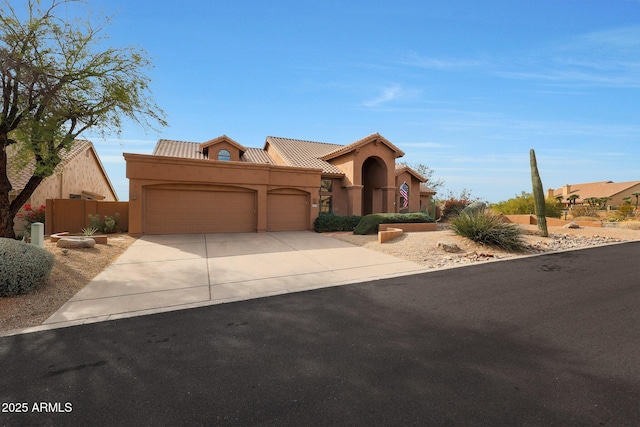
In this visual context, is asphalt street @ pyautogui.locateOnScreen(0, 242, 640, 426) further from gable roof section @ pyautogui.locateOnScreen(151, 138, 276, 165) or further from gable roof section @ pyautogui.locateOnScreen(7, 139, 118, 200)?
gable roof section @ pyautogui.locateOnScreen(151, 138, 276, 165)

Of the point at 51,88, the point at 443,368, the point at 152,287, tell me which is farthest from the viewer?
the point at 51,88

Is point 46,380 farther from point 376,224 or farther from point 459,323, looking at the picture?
point 376,224

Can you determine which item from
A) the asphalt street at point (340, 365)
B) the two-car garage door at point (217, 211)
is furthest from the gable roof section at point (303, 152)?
the asphalt street at point (340, 365)

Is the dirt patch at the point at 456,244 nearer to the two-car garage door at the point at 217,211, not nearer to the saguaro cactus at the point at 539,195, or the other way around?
the saguaro cactus at the point at 539,195

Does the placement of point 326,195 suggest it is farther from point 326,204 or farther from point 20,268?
point 20,268

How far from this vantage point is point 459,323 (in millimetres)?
4734

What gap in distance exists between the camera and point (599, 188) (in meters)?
51.2

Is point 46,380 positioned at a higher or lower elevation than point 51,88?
lower

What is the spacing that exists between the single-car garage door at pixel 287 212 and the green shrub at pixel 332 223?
98 centimetres

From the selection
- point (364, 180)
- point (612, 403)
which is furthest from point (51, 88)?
point (364, 180)

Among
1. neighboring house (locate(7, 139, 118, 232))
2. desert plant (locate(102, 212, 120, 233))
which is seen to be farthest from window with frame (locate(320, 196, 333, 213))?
neighboring house (locate(7, 139, 118, 232))

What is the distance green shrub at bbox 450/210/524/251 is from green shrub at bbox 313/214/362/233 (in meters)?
6.79

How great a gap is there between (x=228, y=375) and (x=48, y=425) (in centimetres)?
156

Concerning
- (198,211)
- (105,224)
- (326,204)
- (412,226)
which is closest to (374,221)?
(412,226)
